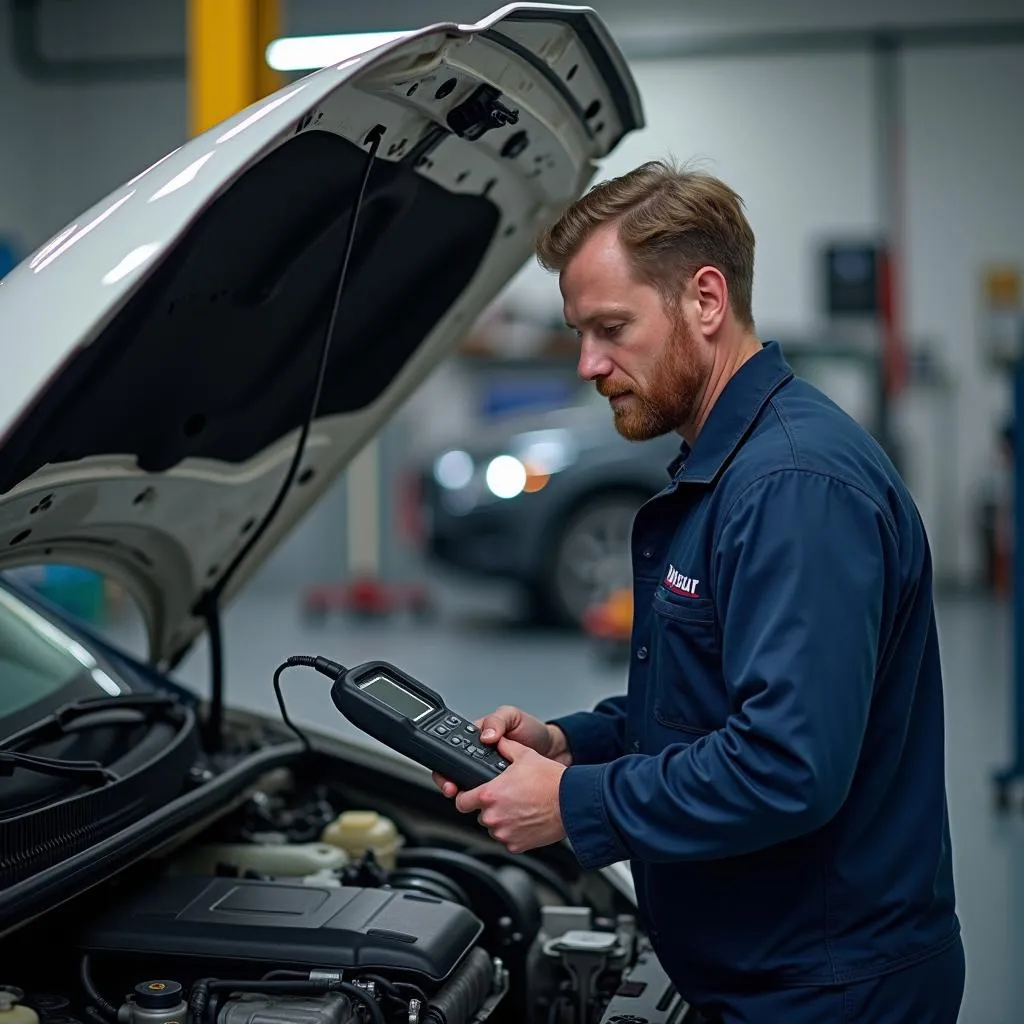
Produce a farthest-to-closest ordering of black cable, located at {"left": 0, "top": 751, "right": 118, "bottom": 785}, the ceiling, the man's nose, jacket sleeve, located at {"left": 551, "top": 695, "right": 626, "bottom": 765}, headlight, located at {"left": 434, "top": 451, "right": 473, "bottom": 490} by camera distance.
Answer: the ceiling
headlight, located at {"left": 434, "top": 451, "right": 473, "bottom": 490}
jacket sleeve, located at {"left": 551, "top": 695, "right": 626, "bottom": 765}
black cable, located at {"left": 0, "top": 751, "right": 118, "bottom": 785}
the man's nose

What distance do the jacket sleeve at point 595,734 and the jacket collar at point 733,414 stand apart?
0.42 m

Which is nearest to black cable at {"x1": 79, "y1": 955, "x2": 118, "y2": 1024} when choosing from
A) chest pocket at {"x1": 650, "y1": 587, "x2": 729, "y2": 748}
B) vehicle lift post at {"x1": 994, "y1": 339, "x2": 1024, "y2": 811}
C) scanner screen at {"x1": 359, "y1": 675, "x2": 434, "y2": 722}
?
scanner screen at {"x1": 359, "y1": 675, "x2": 434, "y2": 722}

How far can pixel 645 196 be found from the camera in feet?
5.22

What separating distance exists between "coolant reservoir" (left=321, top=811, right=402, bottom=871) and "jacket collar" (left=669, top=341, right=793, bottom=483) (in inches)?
38.1

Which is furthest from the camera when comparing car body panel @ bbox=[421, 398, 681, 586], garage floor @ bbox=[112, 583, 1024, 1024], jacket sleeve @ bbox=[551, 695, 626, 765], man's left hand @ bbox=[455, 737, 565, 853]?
car body panel @ bbox=[421, 398, 681, 586]

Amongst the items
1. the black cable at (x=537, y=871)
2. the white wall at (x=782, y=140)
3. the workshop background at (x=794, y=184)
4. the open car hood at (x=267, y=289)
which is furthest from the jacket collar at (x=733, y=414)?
the white wall at (x=782, y=140)

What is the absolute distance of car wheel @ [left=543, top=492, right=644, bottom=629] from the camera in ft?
25.0

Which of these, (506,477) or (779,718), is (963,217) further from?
(779,718)

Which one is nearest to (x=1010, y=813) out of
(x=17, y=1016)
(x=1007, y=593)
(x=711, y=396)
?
(x=711, y=396)

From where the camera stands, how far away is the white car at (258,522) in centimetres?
155

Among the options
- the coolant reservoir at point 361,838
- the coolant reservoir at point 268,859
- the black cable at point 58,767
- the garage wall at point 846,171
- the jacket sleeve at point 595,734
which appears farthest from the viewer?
the garage wall at point 846,171

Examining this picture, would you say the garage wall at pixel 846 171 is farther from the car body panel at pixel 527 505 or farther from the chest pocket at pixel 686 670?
the chest pocket at pixel 686 670

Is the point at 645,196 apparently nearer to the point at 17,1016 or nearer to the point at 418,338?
the point at 418,338

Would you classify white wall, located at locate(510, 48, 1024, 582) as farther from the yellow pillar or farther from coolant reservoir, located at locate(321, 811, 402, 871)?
coolant reservoir, located at locate(321, 811, 402, 871)
